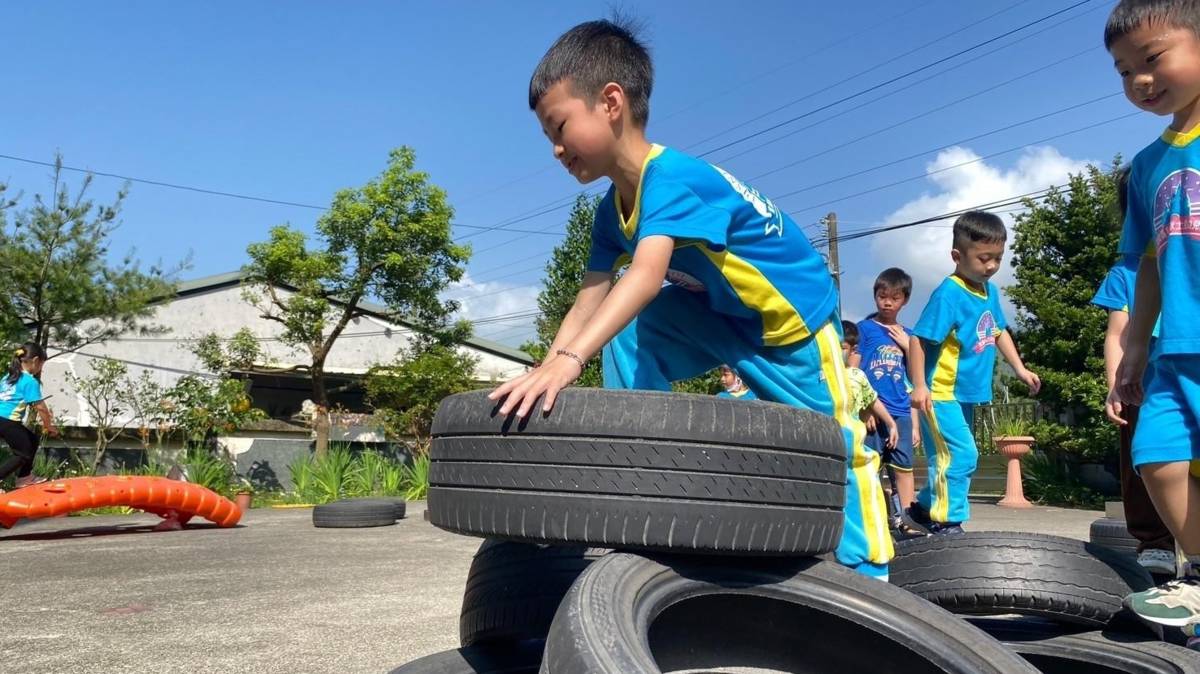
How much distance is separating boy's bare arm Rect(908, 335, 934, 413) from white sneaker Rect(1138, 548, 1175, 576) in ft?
6.01

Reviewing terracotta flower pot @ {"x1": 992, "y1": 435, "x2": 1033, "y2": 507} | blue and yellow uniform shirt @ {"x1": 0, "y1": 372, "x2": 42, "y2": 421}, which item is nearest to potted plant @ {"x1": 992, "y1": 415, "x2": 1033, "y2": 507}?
terracotta flower pot @ {"x1": 992, "y1": 435, "x2": 1033, "y2": 507}

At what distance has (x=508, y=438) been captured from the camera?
1.92 metres

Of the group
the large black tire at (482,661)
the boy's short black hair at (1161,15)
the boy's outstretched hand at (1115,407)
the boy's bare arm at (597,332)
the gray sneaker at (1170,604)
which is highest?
the boy's short black hair at (1161,15)

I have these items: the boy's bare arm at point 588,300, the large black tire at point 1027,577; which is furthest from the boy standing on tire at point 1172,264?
the boy's bare arm at point 588,300

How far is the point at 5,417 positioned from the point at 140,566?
14.8 ft

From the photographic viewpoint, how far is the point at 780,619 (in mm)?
2002

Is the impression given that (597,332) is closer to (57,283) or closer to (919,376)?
(919,376)

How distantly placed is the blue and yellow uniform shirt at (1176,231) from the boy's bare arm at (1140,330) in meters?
0.17

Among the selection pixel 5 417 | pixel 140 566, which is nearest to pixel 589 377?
pixel 5 417

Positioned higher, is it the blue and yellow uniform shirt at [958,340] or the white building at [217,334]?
the white building at [217,334]

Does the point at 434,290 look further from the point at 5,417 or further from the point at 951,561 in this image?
the point at 951,561

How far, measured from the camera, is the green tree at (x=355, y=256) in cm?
1814

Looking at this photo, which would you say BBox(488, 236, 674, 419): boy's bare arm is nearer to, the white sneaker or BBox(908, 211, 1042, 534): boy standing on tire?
the white sneaker

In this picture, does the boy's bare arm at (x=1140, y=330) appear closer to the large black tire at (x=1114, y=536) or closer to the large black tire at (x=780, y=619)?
the large black tire at (x=780, y=619)
